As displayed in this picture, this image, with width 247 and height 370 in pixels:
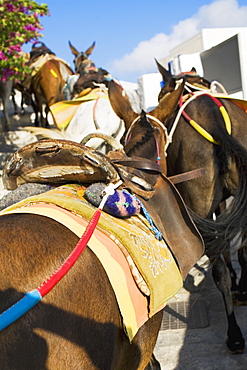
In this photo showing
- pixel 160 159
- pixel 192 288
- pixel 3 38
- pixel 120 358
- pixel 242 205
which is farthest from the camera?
pixel 3 38

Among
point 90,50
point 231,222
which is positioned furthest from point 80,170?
point 90,50

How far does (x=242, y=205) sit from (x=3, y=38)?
286 inches

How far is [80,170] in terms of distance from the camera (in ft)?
6.35

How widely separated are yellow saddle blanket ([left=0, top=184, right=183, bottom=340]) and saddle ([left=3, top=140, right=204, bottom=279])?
0.09 meters

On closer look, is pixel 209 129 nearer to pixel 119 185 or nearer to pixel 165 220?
pixel 165 220

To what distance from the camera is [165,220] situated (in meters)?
2.39

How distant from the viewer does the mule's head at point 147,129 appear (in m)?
2.71

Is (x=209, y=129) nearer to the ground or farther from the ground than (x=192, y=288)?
farther from the ground

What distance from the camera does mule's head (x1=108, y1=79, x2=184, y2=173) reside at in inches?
107

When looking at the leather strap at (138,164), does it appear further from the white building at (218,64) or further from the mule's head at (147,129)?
the white building at (218,64)

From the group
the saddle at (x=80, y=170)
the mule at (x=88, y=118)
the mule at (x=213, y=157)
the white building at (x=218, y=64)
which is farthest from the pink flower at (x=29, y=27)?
the saddle at (x=80, y=170)

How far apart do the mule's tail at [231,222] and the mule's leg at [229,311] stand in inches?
12.1

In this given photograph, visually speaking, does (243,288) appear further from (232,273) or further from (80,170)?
(80,170)

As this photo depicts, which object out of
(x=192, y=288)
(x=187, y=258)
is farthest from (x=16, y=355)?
(x=192, y=288)
